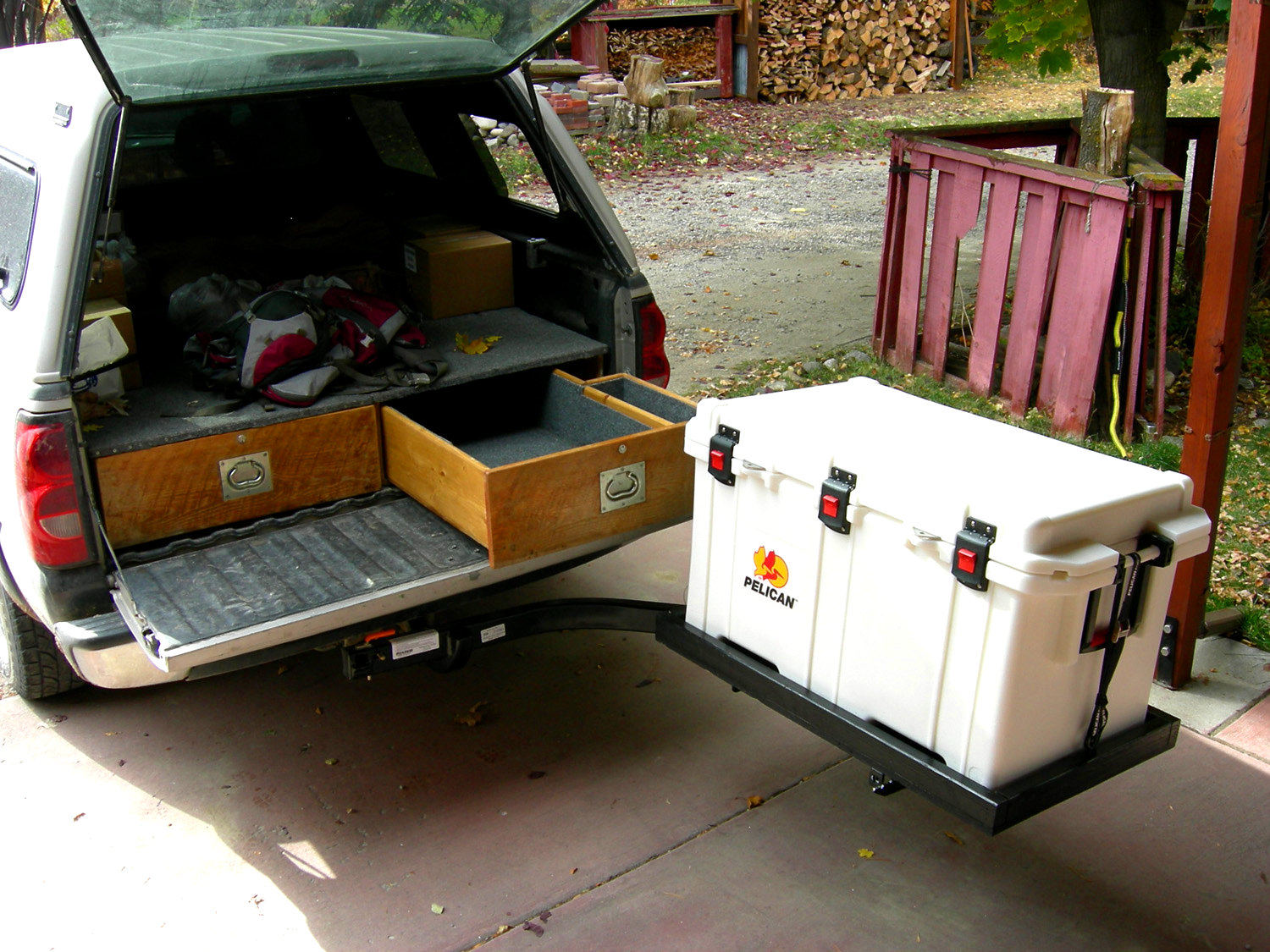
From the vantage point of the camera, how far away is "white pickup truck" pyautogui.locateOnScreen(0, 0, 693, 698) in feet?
10.2

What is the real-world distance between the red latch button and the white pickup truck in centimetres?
117

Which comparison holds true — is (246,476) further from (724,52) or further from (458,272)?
A: (724,52)

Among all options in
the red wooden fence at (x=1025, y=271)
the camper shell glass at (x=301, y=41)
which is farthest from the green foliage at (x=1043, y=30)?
the camper shell glass at (x=301, y=41)

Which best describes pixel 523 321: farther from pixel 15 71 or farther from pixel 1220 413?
pixel 1220 413

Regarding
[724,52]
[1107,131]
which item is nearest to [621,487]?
[1107,131]

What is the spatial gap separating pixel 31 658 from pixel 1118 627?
335 centimetres

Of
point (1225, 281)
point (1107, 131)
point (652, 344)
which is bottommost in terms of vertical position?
point (652, 344)

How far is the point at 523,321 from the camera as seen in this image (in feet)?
15.1

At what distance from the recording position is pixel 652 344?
168 inches

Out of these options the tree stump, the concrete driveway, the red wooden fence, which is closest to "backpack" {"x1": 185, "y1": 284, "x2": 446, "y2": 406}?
the concrete driveway

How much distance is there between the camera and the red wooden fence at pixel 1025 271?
5.62m

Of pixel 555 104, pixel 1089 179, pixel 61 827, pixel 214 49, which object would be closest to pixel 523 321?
pixel 214 49

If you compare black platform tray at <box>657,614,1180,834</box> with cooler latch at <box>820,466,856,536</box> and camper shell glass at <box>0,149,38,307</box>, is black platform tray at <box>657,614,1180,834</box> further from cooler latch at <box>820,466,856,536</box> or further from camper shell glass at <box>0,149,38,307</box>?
camper shell glass at <box>0,149,38,307</box>

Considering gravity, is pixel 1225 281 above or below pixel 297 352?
above
